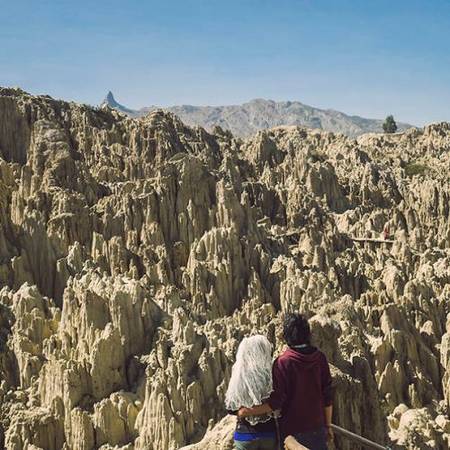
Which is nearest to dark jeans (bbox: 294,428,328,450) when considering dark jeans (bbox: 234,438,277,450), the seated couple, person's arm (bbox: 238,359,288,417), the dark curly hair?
the seated couple

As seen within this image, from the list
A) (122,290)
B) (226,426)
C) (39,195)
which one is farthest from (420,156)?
(226,426)

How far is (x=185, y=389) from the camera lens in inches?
725

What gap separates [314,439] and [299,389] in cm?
47

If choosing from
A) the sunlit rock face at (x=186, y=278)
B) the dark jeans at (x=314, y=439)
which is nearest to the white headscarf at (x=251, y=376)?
the dark jeans at (x=314, y=439)

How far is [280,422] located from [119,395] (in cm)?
1451

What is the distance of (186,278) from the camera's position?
3375 centimetres

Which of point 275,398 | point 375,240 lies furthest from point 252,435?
point 375,240

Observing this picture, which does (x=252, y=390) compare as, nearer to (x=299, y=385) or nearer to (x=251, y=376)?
(x=251, y=376)

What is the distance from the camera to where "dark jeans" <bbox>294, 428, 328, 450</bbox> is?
5.32 metres

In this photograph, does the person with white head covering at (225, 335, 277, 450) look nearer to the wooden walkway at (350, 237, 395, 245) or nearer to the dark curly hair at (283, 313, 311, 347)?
the dark curly hair at (283, 313, 311, 347)

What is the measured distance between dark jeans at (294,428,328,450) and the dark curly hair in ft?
2.53

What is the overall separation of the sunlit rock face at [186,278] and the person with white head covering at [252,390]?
7.62 feet

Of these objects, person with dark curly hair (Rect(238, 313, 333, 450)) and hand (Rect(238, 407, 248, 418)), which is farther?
person with dark curly hair (Rect(238, 313, 333, 450))

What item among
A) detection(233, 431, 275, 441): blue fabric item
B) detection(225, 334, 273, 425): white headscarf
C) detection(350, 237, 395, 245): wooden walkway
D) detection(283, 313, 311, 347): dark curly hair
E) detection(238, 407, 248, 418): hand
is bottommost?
detection(350, 237, 395, 245): wooden walkway
